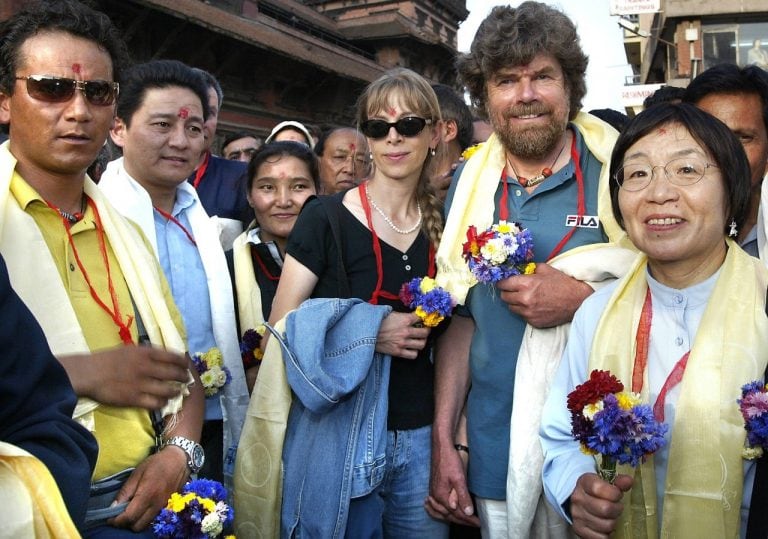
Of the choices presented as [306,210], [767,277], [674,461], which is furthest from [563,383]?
[306,210]

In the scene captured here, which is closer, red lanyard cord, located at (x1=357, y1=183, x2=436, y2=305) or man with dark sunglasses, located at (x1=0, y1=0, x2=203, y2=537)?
man with dark sunglasses, located at (x1=0, y1=0, x2=203, y2=537)

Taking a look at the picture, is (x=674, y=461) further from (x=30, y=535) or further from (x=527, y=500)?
(x=30, y=535)

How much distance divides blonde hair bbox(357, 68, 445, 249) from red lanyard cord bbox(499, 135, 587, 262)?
0.34 m

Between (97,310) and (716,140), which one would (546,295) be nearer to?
(716,140)

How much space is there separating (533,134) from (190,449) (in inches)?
76.7

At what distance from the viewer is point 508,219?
2.96 m

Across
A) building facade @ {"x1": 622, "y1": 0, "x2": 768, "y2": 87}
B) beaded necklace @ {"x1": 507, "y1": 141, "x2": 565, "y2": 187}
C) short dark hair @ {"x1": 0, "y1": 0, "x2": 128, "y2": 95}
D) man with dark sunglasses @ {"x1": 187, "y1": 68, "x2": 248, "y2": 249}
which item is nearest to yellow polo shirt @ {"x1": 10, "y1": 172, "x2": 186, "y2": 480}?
short dark hair @ {"x1": 0, "y1": 0, "x2": 128, "y2": 95}

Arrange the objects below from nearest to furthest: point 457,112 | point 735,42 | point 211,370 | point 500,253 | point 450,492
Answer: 1. point 500,253
2. point 450,492
3. point 211,370
4. point 457,112
5. point 735,42

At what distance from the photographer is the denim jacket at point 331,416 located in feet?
8.72

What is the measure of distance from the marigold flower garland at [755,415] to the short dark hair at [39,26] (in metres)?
2.49

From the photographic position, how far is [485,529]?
284 cm

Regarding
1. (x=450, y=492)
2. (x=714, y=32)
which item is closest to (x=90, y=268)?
(x=450, y=492)

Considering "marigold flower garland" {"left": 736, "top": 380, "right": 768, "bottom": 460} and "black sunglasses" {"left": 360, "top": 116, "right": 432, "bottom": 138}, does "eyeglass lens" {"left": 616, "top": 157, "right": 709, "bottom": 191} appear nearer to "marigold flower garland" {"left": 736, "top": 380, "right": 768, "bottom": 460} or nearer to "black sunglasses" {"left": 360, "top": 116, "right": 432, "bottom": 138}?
"marigold flower garland" {"left": 736, "top": 380, "right": 768, "bottom": 460}

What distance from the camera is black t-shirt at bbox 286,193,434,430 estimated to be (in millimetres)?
2930
